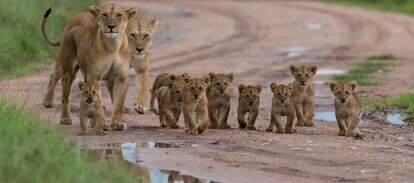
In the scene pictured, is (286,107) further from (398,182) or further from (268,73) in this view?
(268,73)

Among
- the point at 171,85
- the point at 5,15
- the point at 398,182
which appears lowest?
the point at 398,182

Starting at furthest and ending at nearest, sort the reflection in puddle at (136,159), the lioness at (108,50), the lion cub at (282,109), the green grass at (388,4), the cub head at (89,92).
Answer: the green grass at (388,4), the lion cub at (282,109), the lioness at (108,50), the cub head at (89,92), the reflection in puddle at (136,159)

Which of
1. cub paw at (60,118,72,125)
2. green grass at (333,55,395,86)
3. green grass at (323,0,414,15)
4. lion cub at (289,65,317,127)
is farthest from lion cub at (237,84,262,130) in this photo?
green grass at (323,0,414,15)

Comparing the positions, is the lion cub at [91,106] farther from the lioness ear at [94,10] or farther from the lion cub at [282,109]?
the lion cub at [282,109]

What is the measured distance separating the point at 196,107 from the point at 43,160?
→ 12.8 feet

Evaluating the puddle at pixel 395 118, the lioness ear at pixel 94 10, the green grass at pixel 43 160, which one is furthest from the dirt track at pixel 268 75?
the lioness ear at pixel 94 10

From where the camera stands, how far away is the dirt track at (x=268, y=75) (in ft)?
Result: 34.2

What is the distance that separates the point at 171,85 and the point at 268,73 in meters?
6.15

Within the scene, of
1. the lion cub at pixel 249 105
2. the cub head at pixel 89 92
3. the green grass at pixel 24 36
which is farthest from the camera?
the green grass at pixel 24 36

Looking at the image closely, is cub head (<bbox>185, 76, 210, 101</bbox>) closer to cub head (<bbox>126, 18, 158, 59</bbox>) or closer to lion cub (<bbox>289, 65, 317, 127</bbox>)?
cub head (<bbox>126, 18, 158, 59</bbox>)

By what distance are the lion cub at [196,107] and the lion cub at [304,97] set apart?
1.41 metres

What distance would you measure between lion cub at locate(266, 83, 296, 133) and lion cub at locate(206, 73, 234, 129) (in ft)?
1.61

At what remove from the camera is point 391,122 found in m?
14.0

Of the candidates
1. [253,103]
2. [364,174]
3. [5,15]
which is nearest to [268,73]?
[5,15]
